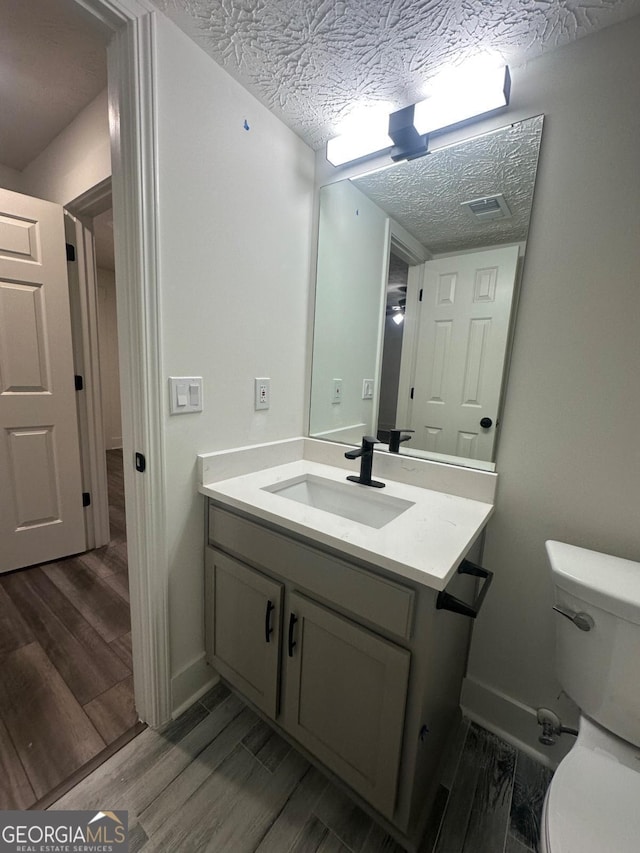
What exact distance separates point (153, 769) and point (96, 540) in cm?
159

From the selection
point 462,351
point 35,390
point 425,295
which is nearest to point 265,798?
point 462,351

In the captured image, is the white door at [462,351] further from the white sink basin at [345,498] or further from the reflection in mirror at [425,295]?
the white sink basin at [345,498]

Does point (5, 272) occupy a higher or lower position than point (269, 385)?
higher

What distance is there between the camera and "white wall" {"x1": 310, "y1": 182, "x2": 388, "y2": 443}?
1542mm

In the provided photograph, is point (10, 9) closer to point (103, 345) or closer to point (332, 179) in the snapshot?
point (332, 179)

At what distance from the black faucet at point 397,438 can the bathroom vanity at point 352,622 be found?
124 millimetres

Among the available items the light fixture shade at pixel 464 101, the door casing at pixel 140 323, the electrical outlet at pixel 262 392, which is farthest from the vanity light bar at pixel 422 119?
the electrical outlet at pixel 262 392

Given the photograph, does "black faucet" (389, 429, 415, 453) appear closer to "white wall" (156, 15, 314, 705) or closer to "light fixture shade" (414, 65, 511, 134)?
"white wall" (156, 15, 314, 705)

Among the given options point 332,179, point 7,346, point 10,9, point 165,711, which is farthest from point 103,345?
point 165,711

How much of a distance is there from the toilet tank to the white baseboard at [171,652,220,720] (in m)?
1.23

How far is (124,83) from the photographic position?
960 millimetres

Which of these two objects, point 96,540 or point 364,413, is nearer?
point 364,413

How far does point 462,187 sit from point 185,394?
1221 mm

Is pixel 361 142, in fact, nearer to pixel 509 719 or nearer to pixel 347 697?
pixel 347 697
